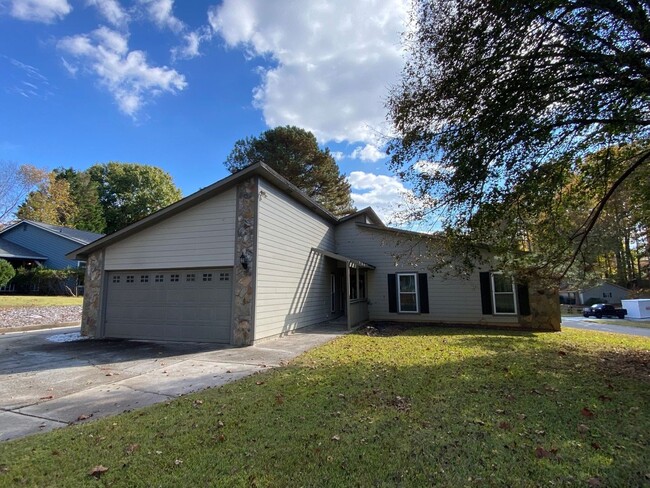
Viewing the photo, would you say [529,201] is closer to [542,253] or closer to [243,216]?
[542,253]

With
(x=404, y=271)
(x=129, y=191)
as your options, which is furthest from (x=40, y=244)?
(x=404, y=271)

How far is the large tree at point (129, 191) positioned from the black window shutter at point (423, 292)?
33288mm

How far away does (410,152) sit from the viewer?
750 centimetres

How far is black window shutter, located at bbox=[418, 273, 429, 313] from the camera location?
1392cm

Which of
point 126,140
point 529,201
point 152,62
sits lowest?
point 529,201

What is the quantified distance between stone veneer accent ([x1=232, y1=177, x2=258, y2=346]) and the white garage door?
1.55ft

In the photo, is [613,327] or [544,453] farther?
[613,327]

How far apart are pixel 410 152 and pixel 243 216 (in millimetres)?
4756

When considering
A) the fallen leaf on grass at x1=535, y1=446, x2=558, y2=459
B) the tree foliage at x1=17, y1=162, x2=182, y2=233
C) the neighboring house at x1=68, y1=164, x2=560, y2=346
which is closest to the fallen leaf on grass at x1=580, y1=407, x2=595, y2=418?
the fallen leaf on grass at x1=535, y1=446, x2=558, y2=459

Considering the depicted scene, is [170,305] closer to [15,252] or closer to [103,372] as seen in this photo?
[103,372]

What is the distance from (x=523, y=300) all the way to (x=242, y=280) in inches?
400

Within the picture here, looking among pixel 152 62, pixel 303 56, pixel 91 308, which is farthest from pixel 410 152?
pixel 91 308

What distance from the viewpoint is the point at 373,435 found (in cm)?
351

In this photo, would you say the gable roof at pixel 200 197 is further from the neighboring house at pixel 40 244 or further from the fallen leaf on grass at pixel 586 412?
the neighboring house at pixel 40 244
